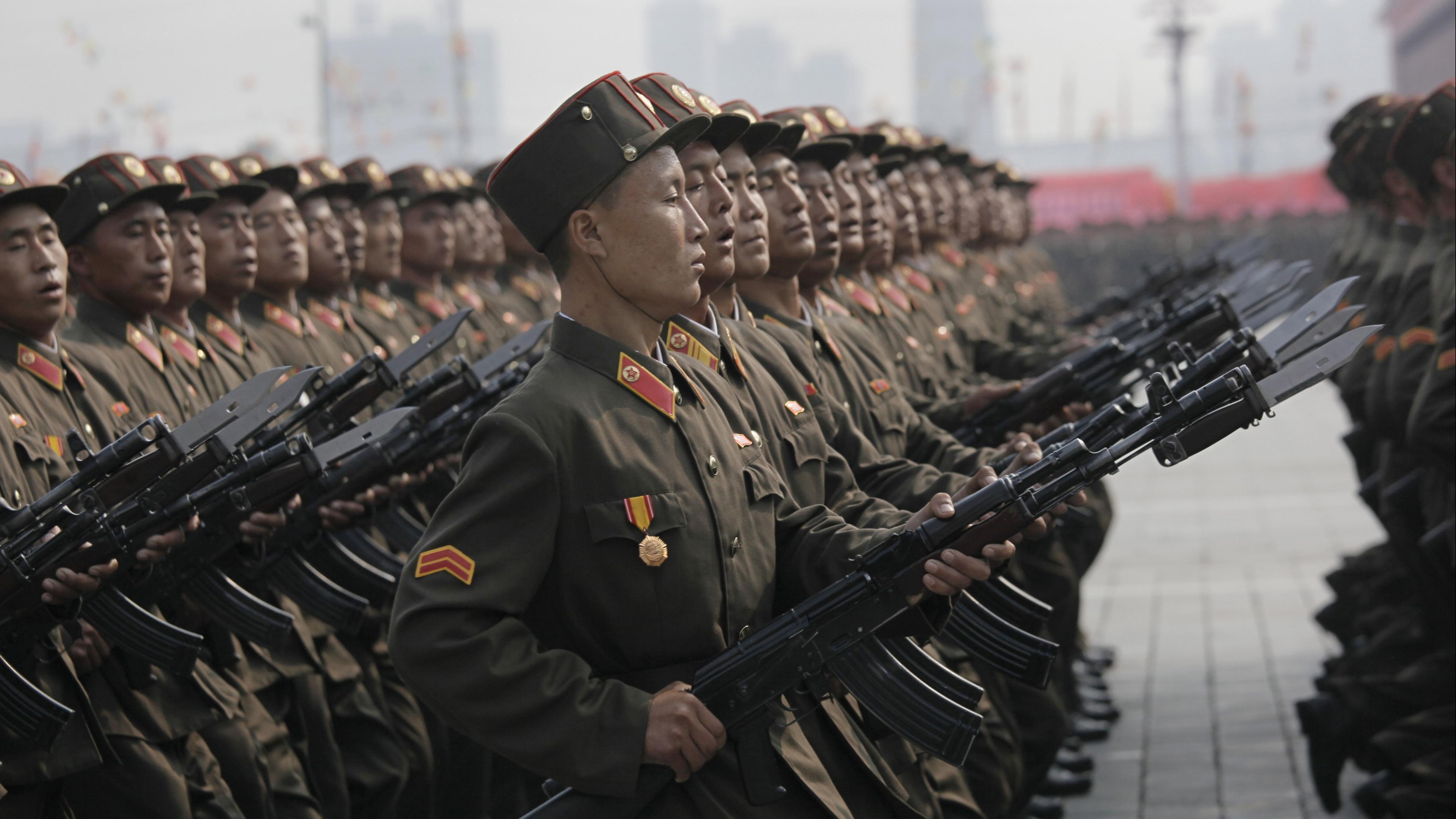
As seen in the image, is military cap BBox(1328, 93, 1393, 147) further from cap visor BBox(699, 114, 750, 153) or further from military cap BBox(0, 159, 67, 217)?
military cap BBox(0, 159, 67, 217)

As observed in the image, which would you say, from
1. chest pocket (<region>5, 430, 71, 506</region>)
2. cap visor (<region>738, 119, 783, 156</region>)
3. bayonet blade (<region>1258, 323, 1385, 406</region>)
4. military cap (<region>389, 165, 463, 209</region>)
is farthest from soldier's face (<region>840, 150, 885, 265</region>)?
bayonet blade (<region>1258, 323, 1385, 406</region>)

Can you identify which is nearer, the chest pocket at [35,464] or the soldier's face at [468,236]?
the chest pocket at [35,464]

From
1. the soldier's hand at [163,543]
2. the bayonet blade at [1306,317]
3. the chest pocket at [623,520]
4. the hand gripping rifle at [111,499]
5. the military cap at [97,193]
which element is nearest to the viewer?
the chest pocket at [623,520]

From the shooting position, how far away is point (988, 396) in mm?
5766

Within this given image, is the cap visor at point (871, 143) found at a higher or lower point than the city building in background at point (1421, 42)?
higher

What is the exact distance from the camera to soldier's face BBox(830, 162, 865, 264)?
6.35 meters

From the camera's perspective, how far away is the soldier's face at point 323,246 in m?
7.47

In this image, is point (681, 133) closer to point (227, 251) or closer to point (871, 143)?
point (227, 251)

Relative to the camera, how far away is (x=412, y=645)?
9.31 ft

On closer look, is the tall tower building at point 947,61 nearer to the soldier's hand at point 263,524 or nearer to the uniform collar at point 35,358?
the soldier's hand at point 263,524

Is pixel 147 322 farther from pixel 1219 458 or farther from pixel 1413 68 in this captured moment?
pixel 1413 68

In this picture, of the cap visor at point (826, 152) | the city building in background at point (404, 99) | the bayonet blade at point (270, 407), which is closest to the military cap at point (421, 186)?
the cap visor at point (826, 152)

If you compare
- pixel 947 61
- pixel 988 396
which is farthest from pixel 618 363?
pixel 947 61

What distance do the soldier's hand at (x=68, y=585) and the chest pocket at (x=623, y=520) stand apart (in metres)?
1.87
